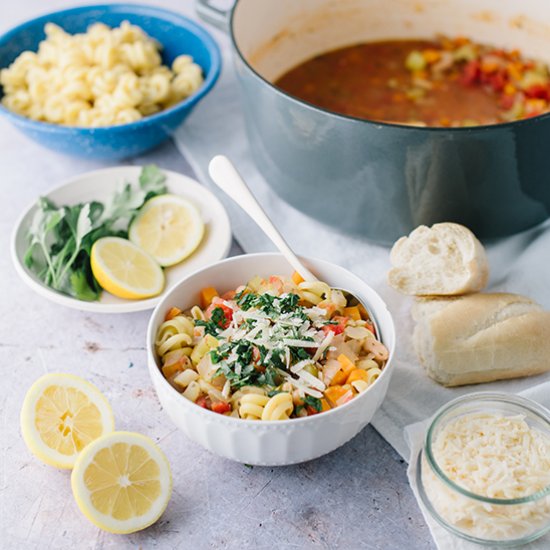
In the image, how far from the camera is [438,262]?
1.87 m

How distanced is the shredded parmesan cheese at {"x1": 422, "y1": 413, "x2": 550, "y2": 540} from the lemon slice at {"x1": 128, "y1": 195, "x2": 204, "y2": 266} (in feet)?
2.83

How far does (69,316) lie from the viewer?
2.03 meters

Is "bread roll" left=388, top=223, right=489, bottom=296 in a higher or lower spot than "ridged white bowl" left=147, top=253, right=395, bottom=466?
lower

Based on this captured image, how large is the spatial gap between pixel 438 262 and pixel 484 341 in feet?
0.75

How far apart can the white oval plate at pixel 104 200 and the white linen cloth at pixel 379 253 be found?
92 millimetres

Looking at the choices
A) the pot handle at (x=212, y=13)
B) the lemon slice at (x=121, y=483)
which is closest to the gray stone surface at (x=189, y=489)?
the lemon slice at (x=121, y=483)

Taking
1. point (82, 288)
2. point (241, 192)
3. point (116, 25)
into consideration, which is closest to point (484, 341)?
point (241, 192)

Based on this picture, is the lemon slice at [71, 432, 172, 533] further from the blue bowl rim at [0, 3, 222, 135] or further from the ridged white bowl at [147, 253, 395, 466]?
the blue bowl rim at [0, 3, 222, 135]

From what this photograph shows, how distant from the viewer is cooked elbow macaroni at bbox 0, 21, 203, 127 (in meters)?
2.38

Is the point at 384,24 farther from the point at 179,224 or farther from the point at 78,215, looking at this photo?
the point at 78,215

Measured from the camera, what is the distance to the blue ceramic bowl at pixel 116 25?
230 cm

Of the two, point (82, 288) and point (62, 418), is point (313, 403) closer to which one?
point (62, 418)

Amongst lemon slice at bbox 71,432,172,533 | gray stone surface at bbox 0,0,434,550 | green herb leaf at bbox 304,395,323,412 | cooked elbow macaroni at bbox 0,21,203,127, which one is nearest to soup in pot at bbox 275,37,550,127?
cooked elbow macaroni at bbox 0,21,203,127

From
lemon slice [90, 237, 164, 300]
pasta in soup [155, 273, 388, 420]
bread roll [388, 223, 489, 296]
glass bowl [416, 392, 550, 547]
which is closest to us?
glass bowl [416, 392, 550, 547]
